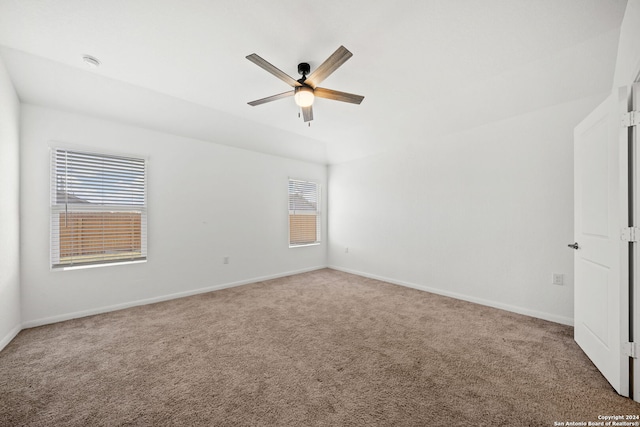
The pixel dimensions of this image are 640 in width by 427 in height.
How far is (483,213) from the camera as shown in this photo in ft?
11.2

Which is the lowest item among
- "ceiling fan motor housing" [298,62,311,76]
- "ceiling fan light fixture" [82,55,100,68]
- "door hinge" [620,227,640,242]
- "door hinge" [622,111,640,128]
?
"door hinge" [620,227,640,242]

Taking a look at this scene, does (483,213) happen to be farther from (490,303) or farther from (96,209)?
(96,209)

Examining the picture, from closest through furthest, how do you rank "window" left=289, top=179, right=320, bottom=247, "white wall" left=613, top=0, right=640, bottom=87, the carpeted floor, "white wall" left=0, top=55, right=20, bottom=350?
the carpeted floor → "white wall" left=613, top=0, right=640, bottom=87 → "white wall" left=0, top=55, right=20, bottom=350 → "window" left=289, top=179, right=320, bottom=247

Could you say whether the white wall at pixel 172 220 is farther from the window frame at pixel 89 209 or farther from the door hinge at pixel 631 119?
the door hinge at pixel 631 119

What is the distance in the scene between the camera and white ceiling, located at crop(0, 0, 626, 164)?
5.97 feet

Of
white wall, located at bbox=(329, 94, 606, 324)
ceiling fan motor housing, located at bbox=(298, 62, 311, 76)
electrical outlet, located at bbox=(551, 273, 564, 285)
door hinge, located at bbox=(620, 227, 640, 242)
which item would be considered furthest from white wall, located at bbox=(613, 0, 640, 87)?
ceiling fan motor housing, located at bbox=(298, 62, 311, 76)

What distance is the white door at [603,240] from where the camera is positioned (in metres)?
1.68

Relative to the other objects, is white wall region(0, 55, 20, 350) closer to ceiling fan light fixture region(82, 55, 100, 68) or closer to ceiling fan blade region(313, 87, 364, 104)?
ceiling fan light fixture region(82, 55, 100, 68)

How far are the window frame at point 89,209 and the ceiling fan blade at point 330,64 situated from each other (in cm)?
276

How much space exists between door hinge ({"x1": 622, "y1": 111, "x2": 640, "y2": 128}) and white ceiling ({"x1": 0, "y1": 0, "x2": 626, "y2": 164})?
0.84 metres

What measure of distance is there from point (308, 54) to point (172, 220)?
9.99 ft

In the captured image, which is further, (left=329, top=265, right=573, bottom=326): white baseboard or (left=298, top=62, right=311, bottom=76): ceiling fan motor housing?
(left=329, top=265, right=573, bottom=326): white baseboard

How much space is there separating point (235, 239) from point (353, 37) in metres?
3.53

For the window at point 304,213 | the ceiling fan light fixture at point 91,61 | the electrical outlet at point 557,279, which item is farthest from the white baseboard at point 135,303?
the electrical outlet at point 557,279
